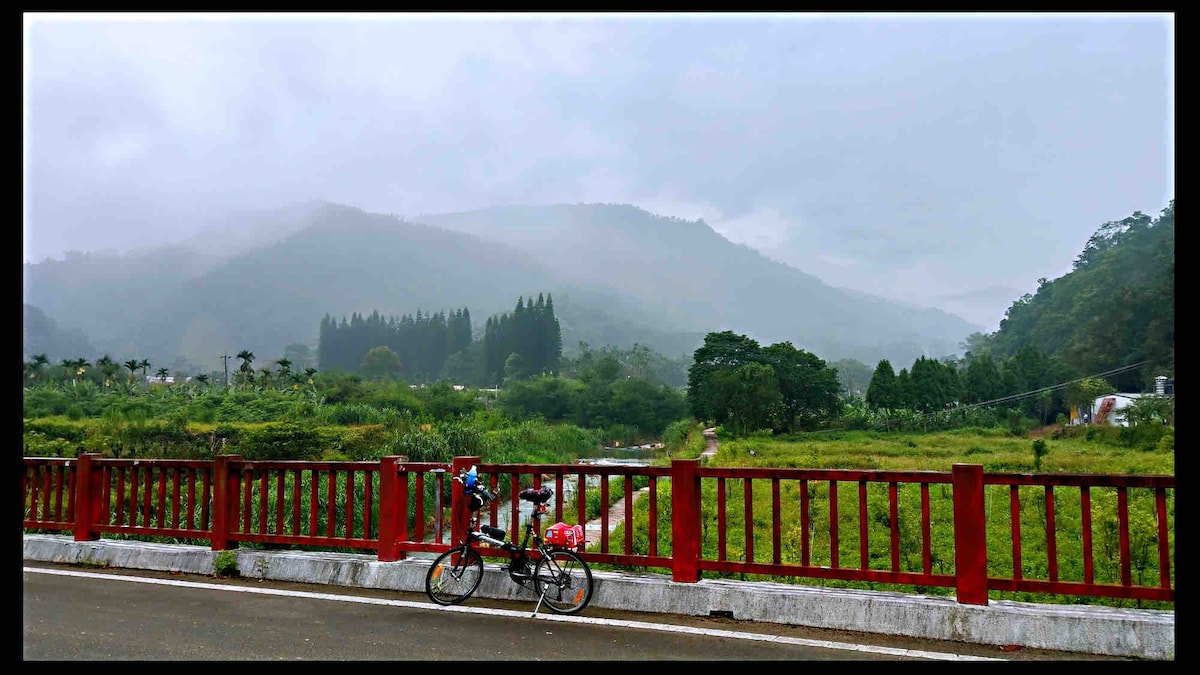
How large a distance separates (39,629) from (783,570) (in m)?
5.96

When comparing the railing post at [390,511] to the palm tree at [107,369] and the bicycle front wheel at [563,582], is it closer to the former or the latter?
the bicycle front wheel at [563,582]

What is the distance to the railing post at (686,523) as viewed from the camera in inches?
265

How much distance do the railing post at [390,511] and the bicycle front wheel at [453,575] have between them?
749 mm

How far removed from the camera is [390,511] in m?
7.71

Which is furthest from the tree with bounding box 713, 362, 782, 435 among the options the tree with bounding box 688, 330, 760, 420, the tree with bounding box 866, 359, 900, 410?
the tree with bounding box 866, 359, 900, 410

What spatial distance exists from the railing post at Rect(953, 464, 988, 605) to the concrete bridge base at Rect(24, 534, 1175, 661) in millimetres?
129

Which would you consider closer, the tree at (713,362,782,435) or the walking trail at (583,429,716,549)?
the walking trail at (583,429,716,549)

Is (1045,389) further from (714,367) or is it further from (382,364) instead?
(382,364)

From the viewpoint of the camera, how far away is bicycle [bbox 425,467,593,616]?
6723 millimetres

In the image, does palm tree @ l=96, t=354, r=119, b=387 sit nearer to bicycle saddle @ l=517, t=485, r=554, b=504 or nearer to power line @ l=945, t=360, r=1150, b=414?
bicycle saddle @ l=517, t=485, r=554, b=504

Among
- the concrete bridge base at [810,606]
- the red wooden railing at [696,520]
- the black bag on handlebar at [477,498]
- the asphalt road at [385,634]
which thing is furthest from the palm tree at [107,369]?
the black bag on handlebar at [477,498]

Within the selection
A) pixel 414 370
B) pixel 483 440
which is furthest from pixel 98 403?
pixel 414 370

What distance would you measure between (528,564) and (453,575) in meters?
0.71
